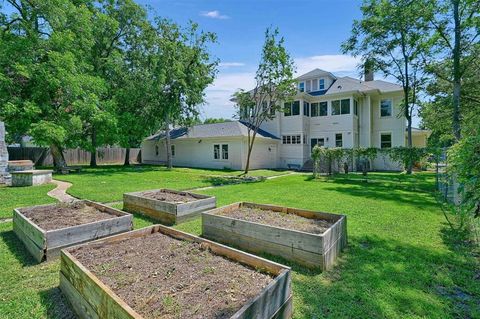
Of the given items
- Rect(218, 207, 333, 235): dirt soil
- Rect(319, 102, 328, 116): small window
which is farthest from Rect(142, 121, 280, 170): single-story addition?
Rect(218, 207, 333, 235): dirt soil

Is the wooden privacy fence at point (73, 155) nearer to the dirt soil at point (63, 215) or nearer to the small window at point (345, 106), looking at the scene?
the dirt soil at point (63, 215)

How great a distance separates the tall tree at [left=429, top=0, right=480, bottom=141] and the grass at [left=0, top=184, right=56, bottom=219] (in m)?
18.4

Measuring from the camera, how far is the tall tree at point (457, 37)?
547 inches

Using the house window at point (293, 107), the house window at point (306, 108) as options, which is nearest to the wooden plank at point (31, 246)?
the house window at point (293, 107)

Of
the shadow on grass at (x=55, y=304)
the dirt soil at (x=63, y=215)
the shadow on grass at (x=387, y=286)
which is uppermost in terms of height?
the dirt soil at (x=63, y=215)

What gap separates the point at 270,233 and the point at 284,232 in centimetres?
26

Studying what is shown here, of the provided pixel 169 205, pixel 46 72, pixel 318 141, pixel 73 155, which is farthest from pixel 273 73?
pixel 73 155

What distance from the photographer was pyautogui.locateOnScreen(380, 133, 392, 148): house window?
2150 cm

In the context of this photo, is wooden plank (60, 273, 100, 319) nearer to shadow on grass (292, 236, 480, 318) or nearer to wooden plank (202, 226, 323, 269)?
shadow on grass (292, 236, 480, 318)

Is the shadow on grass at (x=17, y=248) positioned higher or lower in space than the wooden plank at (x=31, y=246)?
lower

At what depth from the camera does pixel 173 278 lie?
3006 millimetres

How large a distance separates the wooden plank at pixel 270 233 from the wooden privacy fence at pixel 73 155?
24.0m

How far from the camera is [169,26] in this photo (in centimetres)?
2152

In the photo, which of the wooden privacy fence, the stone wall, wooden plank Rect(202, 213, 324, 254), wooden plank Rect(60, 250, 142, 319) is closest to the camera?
wooden plank Rect(60, 250, 142, 319)
